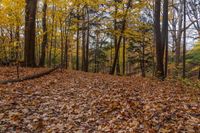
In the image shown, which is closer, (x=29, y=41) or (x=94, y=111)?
(x=94, y=111)

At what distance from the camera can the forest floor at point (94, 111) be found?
5.58 meters

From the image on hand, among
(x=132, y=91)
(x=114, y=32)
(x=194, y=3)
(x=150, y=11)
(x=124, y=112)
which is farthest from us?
(x=150, y=11)

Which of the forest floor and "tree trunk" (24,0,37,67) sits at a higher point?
"tree trunk" (24,0,37,67)

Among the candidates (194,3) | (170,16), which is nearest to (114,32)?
(194,3)

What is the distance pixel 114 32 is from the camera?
1989cm

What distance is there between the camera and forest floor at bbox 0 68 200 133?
18.3ft

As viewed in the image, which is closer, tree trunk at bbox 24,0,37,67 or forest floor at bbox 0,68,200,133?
forest floor at bbox 0,68,200,133

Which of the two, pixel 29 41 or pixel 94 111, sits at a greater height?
pixel 29 41

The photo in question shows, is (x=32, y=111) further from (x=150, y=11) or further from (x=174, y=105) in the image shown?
(x=150, y=11)

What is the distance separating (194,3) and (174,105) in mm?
19382

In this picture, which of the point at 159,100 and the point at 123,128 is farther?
the point at 159,100

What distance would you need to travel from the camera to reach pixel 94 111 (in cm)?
687

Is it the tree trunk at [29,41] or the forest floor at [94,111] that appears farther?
the tree trunk at [29,41]

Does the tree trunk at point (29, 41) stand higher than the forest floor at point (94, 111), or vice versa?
the tree trunk at point (29, 41)
